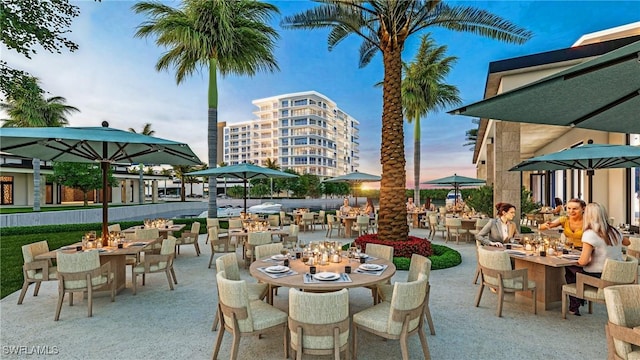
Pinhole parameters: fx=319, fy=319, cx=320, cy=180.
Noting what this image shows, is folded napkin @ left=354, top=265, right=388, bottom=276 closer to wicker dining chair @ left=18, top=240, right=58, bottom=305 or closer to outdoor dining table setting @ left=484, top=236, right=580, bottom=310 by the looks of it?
outdoor dining table setting @ left=484, top=236, right=580, bottom=310

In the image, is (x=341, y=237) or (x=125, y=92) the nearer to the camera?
(x=341, y=237)

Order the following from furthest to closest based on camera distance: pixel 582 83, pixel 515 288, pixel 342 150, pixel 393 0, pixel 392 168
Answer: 1. pixel 342 150
2. pixel 392 168
3. pixel 393 0
4. pixel 515 288
5. pixel 582 83

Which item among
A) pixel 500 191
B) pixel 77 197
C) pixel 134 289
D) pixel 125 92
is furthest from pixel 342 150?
pixel 134 289

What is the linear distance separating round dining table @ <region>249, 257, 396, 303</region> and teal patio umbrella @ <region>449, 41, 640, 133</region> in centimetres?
213

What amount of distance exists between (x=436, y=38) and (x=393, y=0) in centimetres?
1520

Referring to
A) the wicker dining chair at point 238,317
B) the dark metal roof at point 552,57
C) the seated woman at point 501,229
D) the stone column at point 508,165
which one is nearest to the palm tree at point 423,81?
the stone column at point 508,165

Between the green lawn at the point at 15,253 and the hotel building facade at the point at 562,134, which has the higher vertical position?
the hotel building facade at the point at 562,134

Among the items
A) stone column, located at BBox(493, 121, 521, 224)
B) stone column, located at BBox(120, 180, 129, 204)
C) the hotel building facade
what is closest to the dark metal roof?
the hotel building facade

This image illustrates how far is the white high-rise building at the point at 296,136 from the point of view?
239ft

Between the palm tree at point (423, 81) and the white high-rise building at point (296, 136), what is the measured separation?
5039 cm

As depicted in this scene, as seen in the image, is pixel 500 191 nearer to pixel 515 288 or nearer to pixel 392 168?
pixel 392 168

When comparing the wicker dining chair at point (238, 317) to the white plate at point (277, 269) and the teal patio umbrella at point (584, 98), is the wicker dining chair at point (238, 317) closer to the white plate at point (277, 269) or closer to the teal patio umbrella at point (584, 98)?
the white plate at point (277, 269)

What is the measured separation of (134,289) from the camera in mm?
5957

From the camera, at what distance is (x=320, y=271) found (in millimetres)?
4242
